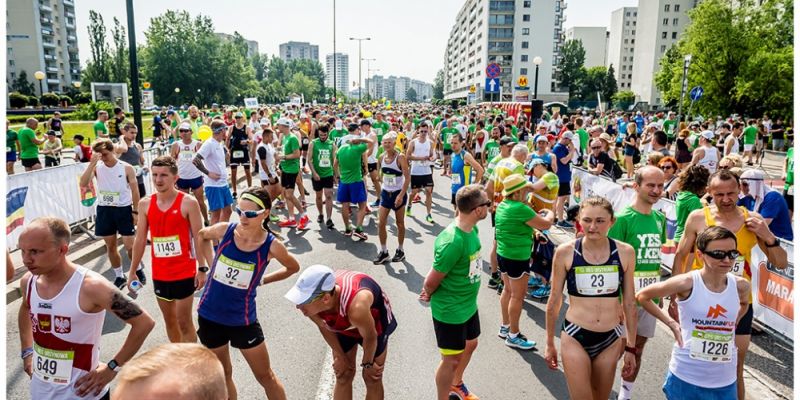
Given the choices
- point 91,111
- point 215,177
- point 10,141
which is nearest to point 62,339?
point 215,177

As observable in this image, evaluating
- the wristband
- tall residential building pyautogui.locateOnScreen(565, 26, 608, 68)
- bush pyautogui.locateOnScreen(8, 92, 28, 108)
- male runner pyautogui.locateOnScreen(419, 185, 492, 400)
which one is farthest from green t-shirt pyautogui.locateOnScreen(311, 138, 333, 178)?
tall residential building pyautogui.locateOnScreen(565, 26, 608, 68)

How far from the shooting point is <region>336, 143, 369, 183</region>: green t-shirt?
901 centimetres

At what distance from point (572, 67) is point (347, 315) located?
123m

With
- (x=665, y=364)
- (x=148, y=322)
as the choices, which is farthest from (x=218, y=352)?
(x=665, y=364)

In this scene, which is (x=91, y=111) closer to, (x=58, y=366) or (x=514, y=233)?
(x=514, y=233)

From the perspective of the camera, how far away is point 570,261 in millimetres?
3537

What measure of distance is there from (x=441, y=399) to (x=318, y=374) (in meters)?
1.29

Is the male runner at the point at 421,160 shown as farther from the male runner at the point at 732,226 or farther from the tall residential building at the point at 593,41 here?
the tall residential building at the point at 593,41

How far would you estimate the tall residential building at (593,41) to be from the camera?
143 m

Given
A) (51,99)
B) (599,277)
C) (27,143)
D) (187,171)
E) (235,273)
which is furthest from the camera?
(51,99)

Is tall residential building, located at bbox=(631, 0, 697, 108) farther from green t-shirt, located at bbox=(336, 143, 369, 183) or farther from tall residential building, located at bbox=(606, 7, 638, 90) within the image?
green t-shirt, located at bbox=(336, 143, 369, 183)

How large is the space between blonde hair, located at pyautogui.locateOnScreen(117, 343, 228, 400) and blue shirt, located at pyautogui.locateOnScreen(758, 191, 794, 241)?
19.6 feet

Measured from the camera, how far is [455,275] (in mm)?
3861

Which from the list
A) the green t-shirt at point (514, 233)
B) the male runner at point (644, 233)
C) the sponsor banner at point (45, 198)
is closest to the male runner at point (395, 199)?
the green t-shirt at point (514, 233)
